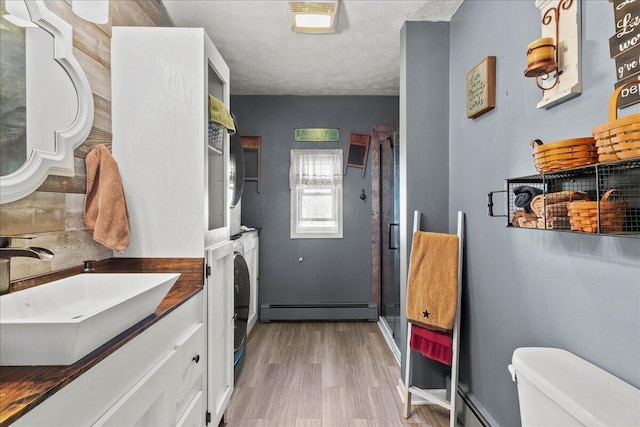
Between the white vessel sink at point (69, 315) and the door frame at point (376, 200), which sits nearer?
the white vessel sink at point (69, 315)

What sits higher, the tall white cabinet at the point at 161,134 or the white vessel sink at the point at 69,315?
the tall white cabinet at the point at 161,134

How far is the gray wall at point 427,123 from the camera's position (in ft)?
7.76

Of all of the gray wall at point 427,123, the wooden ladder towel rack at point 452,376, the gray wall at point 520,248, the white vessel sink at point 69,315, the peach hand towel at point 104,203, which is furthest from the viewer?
the gray wall at point 427,123

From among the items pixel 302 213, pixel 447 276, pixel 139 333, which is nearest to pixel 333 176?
pixel 302 213

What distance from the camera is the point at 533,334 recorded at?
145 cm

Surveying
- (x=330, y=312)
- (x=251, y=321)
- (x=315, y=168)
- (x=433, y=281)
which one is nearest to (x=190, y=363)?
(x=433, y=281)

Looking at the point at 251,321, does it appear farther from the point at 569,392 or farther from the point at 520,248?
the point at 569,392

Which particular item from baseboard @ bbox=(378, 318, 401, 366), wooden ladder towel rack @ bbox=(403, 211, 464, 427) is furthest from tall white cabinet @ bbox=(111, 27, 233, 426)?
baseboard @ bbox=(378, 318, 401, 366)

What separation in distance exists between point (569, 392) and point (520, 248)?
762 mm

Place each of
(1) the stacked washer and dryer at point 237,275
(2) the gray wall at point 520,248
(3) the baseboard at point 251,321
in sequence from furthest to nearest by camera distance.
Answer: (3) the baseboard at point 251,321
(1) the stacked washer and dryer at point 237,275
(2) the gray wall at point 520,248

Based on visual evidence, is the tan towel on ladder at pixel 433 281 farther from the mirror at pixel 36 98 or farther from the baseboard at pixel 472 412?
the mirror at pixel 36 98

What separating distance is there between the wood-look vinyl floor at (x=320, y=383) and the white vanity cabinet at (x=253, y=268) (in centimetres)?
19

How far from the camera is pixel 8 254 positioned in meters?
1.06

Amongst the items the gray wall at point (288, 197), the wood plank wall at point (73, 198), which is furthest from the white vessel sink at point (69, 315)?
the gray wall at point (288, 197)
